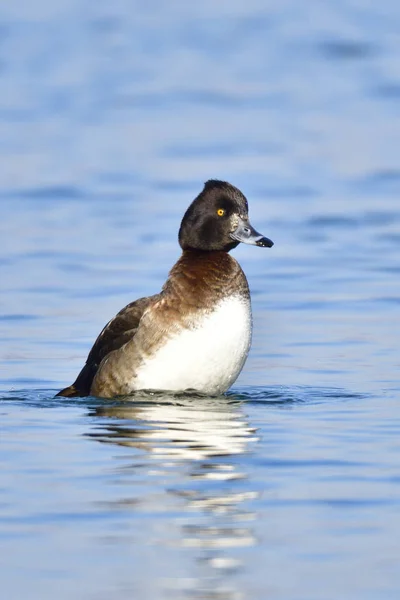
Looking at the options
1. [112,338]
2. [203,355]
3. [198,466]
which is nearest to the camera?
[198,466]

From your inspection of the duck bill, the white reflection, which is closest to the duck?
the duck bill

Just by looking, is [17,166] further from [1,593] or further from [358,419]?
[1,593]

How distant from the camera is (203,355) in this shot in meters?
9.70

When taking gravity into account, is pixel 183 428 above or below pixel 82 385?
below

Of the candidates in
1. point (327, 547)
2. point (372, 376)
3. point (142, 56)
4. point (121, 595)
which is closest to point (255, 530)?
point (327, 547)

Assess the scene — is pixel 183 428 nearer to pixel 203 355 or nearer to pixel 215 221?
pixel 203 355

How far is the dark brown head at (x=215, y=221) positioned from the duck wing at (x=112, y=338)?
0.45 metres

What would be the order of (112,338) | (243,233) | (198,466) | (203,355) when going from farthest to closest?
(243,233)
(112,338)
(203,355)
(198,466)

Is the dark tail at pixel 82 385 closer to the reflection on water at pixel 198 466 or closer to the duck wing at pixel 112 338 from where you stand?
the duck wing at pixel 112 338

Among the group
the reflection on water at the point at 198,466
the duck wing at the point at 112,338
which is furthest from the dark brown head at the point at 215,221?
the reflection on water at the point at 198,466

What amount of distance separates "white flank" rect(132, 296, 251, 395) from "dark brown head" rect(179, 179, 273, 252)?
21.2 inches

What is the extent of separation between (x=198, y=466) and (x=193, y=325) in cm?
182

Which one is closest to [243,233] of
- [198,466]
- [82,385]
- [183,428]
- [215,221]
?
[215,221]

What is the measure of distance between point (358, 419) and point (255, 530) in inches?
97.3
